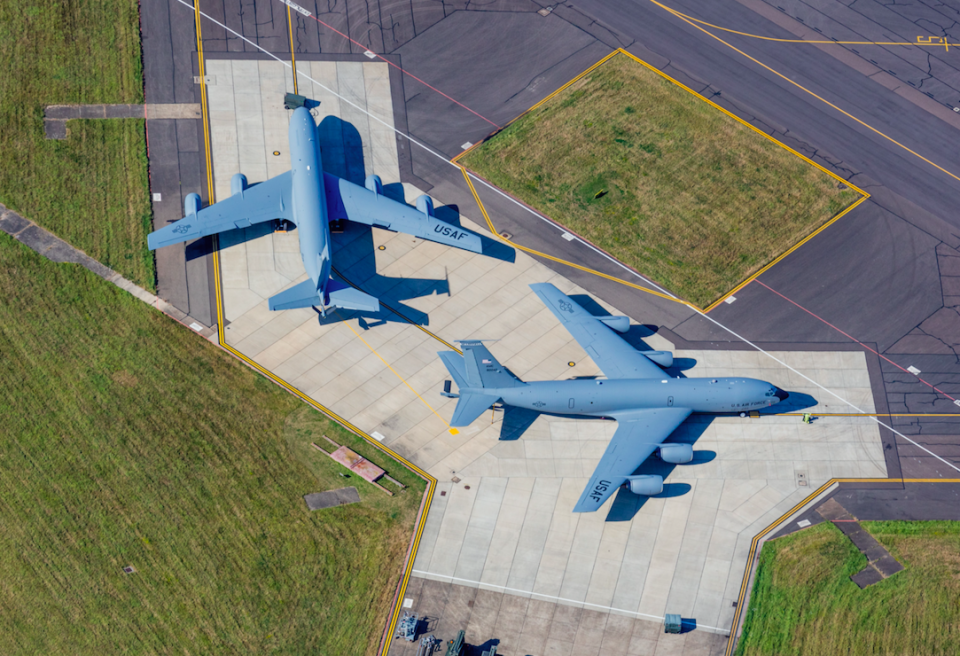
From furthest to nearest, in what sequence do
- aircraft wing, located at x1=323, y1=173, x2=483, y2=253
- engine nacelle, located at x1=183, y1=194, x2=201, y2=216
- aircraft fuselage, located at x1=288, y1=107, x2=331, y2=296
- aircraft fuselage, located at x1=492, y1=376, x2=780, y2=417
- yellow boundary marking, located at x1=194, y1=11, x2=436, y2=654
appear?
1. aircraft wing, located at x1=323, y1=173, x2=483, y2=253
2. engine nacelle, located at x1=183, y1=194, x2=201, y2=216
3. aircraft fuselage, located at x1=288, y1=107, x2=331, y2=296
4. aircraft fuselage, located at x1=492, y1=376, x2=780, y2=417
5. yellow boundary marking, located at x1=194, y1=11, x2=436, y2=654

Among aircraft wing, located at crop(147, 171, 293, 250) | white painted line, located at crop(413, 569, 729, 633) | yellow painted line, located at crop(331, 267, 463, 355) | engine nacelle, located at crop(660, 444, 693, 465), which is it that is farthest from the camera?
aircraft wing, located at crop(147, 171, 293, 250)

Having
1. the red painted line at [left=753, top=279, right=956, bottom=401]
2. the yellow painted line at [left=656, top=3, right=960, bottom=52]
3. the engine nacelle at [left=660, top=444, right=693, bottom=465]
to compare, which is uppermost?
the yellow painted line at [left=656, top=3, right=960, bottom=52]

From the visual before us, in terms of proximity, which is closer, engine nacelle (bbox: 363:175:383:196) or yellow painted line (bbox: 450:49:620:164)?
engine nacelle (bbox: 363:175:383:196)

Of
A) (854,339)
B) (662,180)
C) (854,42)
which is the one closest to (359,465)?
(662,180)

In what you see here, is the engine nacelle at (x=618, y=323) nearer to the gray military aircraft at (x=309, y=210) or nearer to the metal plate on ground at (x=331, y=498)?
the gray military aircraft at (x=309, y=210)

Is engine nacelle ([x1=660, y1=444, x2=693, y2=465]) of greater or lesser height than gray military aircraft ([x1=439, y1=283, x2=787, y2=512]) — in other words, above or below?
below

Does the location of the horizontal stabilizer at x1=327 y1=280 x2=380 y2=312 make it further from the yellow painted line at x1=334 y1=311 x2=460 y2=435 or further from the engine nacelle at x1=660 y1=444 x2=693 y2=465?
the engine nacelle at x1=660 y1=444 x2=693 y2=465

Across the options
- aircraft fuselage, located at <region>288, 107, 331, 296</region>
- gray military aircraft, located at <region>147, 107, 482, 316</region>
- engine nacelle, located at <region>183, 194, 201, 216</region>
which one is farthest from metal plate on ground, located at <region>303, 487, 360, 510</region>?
engine nacelle, located at <region>183, 194, 201, 216</region>

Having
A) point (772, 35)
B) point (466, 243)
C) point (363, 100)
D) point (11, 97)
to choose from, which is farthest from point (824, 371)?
point (11, 97)
